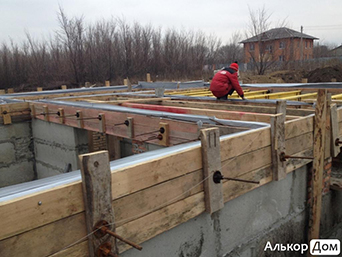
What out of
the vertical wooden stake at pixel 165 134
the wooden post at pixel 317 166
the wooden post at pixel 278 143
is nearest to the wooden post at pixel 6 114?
the vertical wooden stake at pixel 165 134

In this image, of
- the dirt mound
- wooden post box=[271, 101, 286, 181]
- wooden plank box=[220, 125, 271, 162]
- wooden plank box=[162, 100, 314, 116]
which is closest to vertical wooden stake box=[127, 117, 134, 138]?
wooden plank box=[162, 100, 314, 116]

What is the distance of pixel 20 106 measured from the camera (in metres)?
8.21

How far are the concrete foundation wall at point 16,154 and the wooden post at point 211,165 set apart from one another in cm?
659

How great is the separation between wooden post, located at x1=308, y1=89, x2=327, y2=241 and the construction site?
2cm

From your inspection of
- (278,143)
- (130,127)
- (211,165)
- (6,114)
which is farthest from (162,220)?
(6,114)

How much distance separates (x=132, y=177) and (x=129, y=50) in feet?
92.1

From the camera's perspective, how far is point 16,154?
8.12 metres

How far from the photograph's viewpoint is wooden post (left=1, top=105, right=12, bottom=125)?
7830 mm

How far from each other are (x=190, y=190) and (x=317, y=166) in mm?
2550

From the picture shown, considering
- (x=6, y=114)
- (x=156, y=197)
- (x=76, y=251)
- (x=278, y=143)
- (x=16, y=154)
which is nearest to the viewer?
(x=76, y=251)

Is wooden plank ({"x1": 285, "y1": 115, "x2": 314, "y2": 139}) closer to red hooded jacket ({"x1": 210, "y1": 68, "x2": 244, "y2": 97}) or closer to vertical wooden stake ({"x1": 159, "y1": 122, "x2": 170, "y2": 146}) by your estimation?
vertical wooden stake ({"x1": 159, "y1": 122, "x2": 170, "y2": 146})

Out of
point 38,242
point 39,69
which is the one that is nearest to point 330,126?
point 38,242

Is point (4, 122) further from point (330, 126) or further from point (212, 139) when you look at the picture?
point (330, 126)

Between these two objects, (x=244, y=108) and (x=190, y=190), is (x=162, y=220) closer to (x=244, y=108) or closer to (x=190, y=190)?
(x=190, y=190)
